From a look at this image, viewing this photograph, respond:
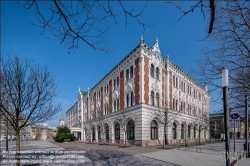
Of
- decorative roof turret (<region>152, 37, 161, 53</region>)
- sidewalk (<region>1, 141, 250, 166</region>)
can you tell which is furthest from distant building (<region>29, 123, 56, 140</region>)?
sidewalk (<region>1, 141, 250, 166</region>)

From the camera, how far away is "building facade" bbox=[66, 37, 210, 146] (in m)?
24.0

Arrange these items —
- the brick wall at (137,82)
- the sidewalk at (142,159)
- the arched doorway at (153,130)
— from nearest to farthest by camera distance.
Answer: the sidewalk at (142,159) < the brick wall at (137,82) < the arched doorway at (153,130)

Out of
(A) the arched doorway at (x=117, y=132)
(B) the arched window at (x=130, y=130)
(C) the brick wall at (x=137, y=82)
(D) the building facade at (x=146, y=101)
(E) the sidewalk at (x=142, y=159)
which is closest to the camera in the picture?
(E) the sidewalk at (x=142, y=159)

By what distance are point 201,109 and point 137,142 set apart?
27.5m

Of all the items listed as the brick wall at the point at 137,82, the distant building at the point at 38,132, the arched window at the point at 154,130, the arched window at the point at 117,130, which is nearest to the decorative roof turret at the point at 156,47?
the brick wall at the point at 137,82

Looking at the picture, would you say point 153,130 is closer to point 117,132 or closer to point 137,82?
point 117,132

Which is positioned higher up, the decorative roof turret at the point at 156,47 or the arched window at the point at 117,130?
the decorative roof turret at the point at 156,47

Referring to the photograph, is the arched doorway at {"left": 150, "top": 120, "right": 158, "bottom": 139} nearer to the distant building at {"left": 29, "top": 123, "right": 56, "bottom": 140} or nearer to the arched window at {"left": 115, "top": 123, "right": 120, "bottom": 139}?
the arched window at {"left": 115, "top": 123, "right": 120, "bottom": 139}

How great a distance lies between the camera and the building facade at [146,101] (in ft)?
78.6

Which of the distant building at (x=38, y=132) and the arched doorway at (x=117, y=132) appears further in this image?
the distant building at (x=38, y=132)

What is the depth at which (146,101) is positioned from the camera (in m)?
24.0

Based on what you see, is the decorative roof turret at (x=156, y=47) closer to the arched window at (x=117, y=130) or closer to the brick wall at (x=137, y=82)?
the brick wall at (x=137, y=82)

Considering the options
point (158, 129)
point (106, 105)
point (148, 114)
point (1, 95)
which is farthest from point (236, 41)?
point (106, 105)

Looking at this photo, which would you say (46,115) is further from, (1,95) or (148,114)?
(148,114)
